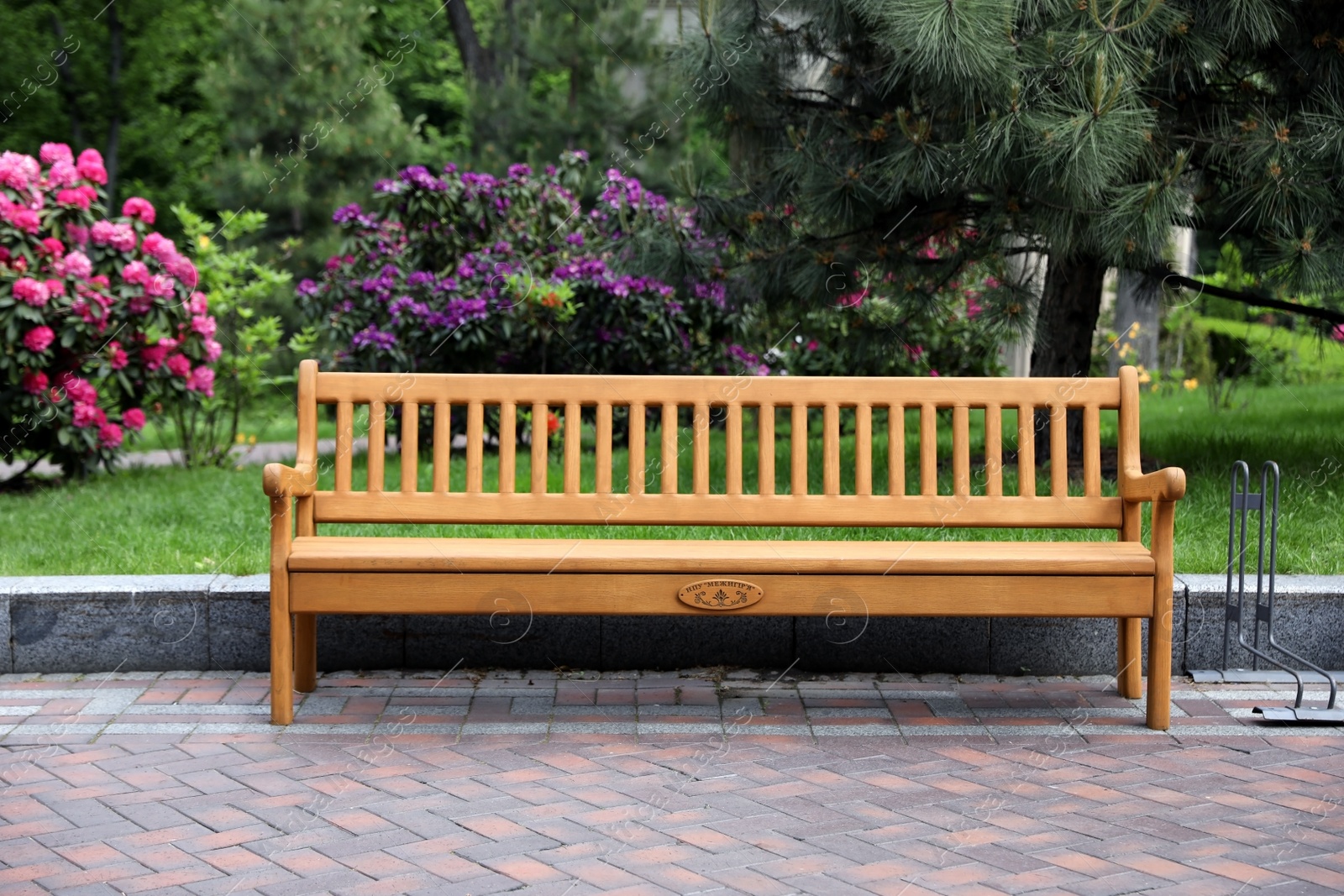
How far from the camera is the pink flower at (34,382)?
24.5 ft

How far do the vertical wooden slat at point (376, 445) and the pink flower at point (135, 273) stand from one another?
3.47m

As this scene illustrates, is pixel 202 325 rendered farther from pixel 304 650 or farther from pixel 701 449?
pixel 701 449

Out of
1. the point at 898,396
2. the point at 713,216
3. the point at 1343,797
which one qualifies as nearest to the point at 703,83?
the point at 713,216

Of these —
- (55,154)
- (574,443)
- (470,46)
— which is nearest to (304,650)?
(574,443)

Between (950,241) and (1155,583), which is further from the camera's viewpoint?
(950,241)

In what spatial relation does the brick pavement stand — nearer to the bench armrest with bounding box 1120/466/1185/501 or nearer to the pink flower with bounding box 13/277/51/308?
the bench armrest with bounding box 1120/466/1185/501

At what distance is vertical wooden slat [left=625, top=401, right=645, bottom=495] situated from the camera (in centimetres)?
458

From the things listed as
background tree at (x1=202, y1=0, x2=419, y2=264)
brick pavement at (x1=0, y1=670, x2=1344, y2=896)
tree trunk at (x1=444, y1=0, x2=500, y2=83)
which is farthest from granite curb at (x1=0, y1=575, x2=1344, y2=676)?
tree trunk at (x1=444, y1=0, x2=500, y2=83)

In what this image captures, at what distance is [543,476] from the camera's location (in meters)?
4.68

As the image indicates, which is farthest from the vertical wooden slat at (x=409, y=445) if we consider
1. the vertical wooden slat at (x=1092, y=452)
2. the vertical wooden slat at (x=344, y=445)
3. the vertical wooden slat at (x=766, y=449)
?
the vertical wooden slat at (x=1092, y=452)

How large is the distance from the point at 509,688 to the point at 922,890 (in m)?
1.89

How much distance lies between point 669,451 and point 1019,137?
76.4 inches

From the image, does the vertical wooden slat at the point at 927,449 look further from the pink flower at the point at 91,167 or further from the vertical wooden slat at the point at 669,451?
the pink flower at the point at 91,167

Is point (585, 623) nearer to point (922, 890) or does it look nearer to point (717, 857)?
point (717, 857)
